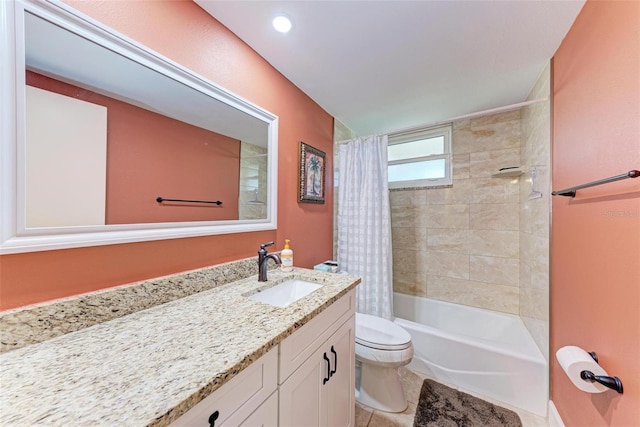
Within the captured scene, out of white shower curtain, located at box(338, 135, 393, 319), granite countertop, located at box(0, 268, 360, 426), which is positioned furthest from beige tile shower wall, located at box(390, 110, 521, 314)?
granite countertop, located at box(0, 268, 360, 426)

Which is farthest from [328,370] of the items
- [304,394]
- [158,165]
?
[158,165]

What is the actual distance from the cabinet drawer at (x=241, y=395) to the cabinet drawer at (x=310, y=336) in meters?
0.05

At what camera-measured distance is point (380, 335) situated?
1585mm

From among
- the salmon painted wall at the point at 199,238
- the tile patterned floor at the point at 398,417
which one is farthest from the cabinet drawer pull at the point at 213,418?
the tile patterned floor at the point at 398,417

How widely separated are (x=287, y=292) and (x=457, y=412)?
1.32m

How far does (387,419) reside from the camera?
56.8 inches

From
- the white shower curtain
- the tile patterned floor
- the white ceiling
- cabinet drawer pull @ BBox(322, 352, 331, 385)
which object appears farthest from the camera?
the white shower curtain

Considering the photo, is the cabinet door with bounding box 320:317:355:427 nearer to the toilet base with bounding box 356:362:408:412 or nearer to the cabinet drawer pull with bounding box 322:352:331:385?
the cabinet drawer pull with bounding box 322:352:331:385

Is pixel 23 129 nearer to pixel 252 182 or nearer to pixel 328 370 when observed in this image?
pixel 252 182

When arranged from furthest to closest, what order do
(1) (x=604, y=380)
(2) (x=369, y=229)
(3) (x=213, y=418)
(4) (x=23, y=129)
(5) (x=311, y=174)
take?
(2) (x=369, y=229) < (5) (x=311, y=174) < (1) (x=604, y=380) < (4) (x=23, y=129) < (3) (x=213, y=418)

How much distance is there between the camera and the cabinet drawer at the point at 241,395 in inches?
20.9

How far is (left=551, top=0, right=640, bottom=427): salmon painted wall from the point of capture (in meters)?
0.81

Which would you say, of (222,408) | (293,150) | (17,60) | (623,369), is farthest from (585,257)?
(17,60)

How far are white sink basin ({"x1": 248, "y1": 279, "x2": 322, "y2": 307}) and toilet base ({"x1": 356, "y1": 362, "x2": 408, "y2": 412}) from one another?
72cm
